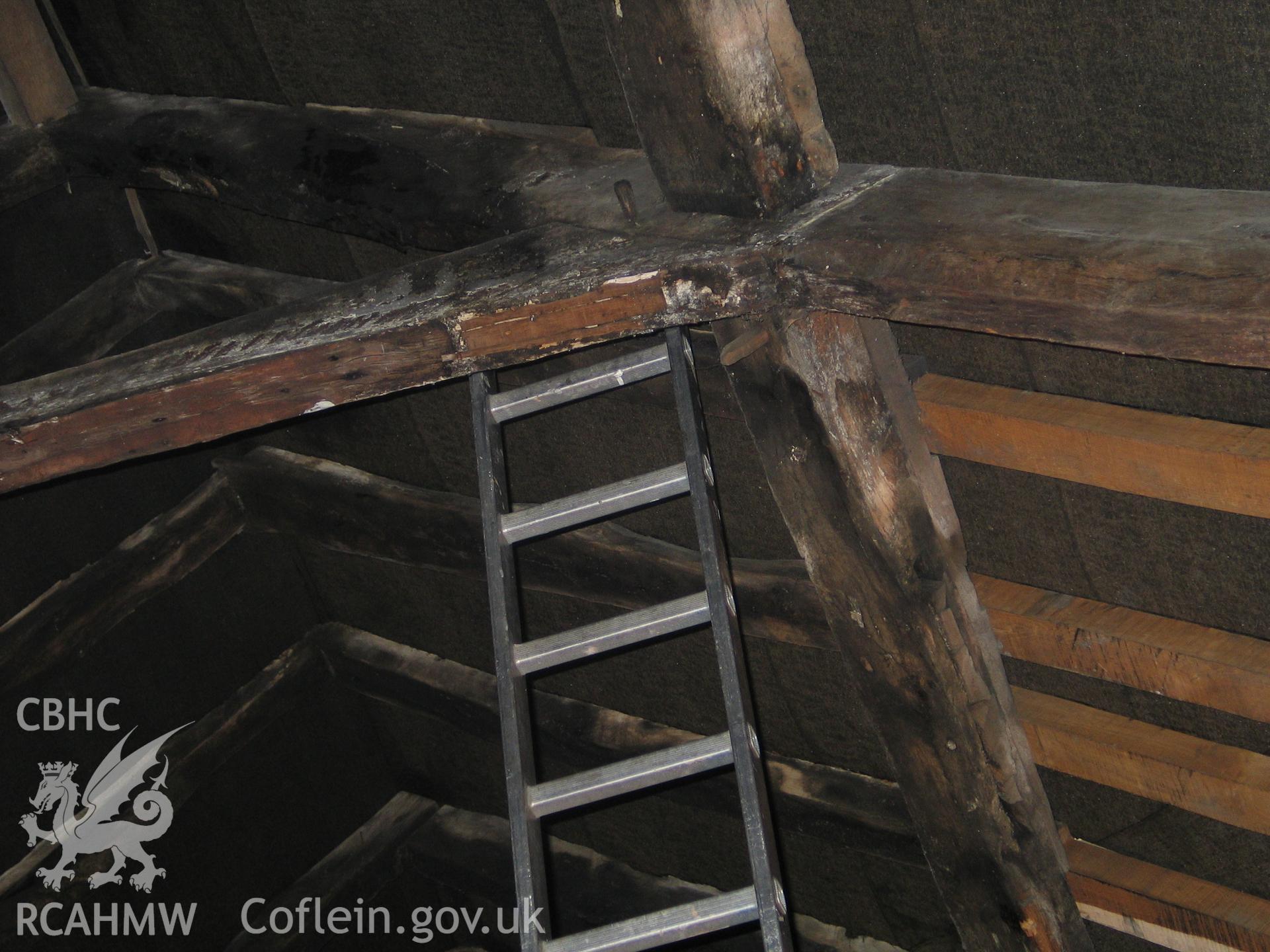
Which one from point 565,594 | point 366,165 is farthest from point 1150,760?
point 366,165

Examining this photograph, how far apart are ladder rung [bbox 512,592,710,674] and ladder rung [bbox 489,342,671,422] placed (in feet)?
1.16

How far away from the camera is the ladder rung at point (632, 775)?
1.69 metres

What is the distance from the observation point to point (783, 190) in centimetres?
175

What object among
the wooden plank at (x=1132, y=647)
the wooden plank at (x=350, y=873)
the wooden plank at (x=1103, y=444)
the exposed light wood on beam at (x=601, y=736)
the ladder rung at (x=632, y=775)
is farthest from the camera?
the wooden plank at (x=350, y=873)

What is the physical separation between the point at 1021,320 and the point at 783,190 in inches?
16.0

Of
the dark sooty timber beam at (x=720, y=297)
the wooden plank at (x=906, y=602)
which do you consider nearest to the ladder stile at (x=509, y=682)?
the dark sooty timber beam at (x=720, y=297)

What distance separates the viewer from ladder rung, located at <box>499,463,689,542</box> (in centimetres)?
192

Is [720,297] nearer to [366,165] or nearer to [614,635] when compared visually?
[614,635]

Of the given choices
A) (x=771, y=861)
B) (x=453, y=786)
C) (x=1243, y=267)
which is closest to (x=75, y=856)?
(x=453, y=786)

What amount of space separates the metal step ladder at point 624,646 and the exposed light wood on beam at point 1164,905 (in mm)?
1237

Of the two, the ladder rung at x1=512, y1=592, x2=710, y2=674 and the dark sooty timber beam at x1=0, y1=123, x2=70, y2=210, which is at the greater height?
the dark sooty timber beam at x1=0, y1=123, x2=70, y2=210

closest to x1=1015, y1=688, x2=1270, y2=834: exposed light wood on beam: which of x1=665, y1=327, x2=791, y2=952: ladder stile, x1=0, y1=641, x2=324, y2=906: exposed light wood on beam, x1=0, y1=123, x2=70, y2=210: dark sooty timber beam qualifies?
x1=665, y1=327, x2=791, y2=952: ladder stile

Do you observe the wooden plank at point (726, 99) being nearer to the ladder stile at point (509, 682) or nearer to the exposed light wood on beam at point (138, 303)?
the ladder stile at point (509, 682)

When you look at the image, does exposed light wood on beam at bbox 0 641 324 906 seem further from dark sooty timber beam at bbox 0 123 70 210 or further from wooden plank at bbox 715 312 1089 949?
wooden plank at bbox 715 312 1089 949
